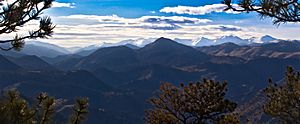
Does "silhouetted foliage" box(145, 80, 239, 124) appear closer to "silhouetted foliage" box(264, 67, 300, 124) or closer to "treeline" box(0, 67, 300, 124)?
"treeline" box(0, 67, 300, 124)

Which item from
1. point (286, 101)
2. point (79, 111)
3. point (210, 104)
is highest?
point (79, 111)

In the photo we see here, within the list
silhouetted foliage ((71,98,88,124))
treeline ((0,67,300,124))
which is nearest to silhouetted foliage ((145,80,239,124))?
treeline ((0,67,300,124))

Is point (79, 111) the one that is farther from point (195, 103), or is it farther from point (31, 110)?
point (195, 103)

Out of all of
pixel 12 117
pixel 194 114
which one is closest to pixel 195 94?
pixel 194 114

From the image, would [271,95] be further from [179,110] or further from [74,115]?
[74,115]

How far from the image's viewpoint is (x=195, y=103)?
2905cm

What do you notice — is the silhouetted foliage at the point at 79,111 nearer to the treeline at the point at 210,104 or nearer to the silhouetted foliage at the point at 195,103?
the treeline at the point at 210,104

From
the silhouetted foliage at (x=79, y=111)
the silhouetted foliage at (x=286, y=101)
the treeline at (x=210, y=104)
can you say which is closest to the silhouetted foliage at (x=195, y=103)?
the treeline at (x=210, y=104)

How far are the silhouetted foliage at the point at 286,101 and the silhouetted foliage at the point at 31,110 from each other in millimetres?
23009

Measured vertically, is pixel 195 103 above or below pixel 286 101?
above

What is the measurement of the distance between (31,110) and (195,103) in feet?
66.5

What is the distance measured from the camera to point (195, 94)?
29.1 m

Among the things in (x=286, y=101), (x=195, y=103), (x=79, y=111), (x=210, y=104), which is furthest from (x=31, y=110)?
(x=286, y=101)

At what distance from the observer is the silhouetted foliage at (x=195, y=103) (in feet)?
92.7
